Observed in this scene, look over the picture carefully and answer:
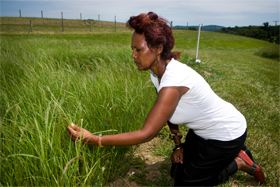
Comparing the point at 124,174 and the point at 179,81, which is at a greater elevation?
the point at 179,81

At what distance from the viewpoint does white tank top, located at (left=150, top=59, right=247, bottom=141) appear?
1.31 metres

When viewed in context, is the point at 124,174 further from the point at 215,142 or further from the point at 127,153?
the point at 215,142

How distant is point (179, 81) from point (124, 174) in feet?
3.63

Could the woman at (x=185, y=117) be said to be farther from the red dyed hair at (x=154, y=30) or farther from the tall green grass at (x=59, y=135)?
the tall green grass at (x=59, y=135)

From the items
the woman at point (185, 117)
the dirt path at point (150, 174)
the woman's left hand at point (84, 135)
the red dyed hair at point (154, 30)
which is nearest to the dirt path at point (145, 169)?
the dirt path at point (150, 174)

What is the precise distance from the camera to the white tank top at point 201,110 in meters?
1.31

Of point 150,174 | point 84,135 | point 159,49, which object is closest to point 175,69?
point 159,49

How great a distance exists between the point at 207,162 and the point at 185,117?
1.49 ft

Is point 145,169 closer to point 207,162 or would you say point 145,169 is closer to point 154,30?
point 207,162

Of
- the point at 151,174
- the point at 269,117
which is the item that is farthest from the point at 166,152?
the point at 269,117

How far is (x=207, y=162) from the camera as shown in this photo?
159 cm

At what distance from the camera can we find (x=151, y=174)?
1.95 m

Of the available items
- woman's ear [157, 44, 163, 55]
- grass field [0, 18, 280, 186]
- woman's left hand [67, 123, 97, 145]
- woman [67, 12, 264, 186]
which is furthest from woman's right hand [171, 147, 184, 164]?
woman's ear [157, 44, 163, 55]

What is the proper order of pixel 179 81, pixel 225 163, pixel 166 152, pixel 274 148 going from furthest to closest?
pixel 274 148, pixel 166 152, pixel 225 163, pixel 179 81
